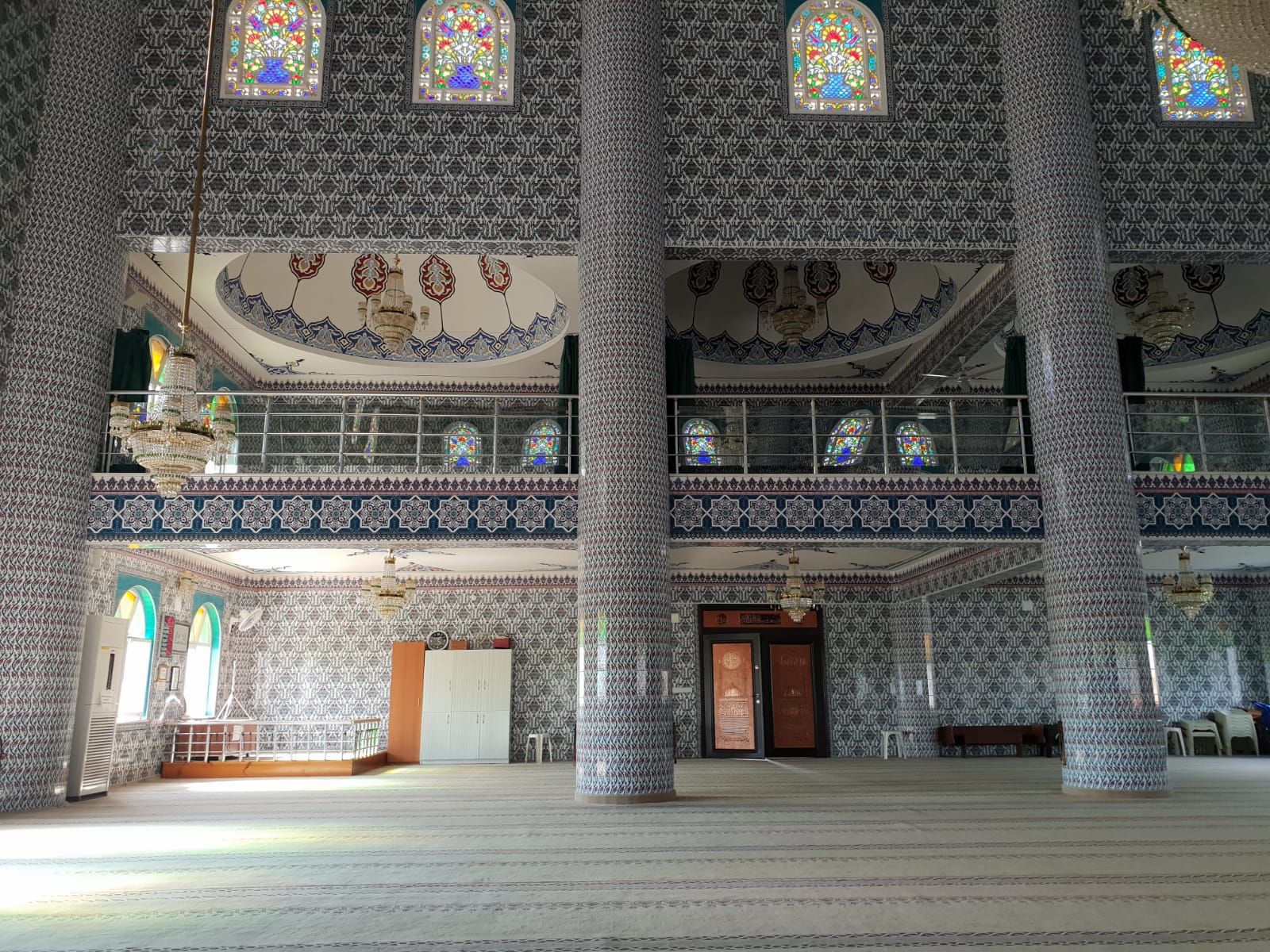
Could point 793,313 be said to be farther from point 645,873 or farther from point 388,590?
point 645,873

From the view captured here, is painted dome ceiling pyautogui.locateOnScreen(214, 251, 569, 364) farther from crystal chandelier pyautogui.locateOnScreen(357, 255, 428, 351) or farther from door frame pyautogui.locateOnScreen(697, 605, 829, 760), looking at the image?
door frame pyautogui.locateOnScreen(697, 605, 829, 760)

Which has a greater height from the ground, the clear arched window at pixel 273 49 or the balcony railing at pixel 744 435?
the clear arched window at pixel 273 49

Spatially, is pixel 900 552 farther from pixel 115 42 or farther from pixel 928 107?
pixel 115 42

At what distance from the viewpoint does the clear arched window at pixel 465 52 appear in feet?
29.3

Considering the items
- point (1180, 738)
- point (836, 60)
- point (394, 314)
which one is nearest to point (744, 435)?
point (836, 60)

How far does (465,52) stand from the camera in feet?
29.7

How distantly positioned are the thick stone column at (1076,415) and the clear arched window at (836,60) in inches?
45.7

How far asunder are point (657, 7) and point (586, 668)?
584cm

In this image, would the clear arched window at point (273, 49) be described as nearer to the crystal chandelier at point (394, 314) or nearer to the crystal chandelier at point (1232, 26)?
the crystal chandelier at point (394, 314)

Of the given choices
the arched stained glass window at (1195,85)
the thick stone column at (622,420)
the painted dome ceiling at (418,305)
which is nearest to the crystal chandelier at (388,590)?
the painted dome ceiling at (418,305)

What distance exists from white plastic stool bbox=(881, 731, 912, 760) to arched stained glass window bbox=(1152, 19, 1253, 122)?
7963 millimetres

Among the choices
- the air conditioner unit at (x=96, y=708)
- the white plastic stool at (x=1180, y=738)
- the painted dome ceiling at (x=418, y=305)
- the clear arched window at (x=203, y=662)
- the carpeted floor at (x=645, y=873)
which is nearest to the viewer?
the carpeted floor at (x=645, y=873)

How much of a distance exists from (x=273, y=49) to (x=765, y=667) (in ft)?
30.4

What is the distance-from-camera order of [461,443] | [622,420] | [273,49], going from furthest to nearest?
[461,443], [273,49], [622,420]
